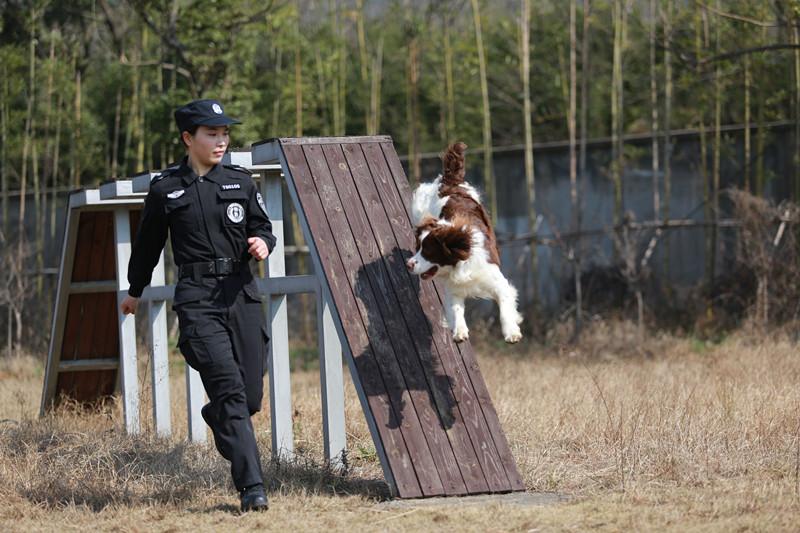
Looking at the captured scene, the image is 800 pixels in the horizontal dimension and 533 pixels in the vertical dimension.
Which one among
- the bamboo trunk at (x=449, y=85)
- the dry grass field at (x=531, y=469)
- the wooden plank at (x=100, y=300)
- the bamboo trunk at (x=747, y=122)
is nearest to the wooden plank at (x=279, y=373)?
the dry grass field at (x=531, y=469)

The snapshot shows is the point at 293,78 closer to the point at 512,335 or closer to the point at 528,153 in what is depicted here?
the point at 528,153

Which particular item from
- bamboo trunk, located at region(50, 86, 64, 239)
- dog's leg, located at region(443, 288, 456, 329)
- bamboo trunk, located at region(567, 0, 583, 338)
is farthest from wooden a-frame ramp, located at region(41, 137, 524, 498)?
bamboo trunk, located at region(50, 86, 64, 239)

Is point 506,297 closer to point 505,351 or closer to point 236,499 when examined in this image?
point 236,499

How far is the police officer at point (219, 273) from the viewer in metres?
5.00

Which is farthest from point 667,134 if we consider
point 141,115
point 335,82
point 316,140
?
point 316,140

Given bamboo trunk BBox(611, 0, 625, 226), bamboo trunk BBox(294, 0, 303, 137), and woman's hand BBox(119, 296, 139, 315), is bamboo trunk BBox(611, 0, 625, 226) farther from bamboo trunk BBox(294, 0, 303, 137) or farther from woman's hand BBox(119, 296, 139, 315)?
woman's hand BBox(119, 296, 139, 315)

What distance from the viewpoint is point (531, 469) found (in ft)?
19.2

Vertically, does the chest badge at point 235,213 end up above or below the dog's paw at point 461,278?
above

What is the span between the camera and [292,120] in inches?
583

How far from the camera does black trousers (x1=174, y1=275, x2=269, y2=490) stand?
4984 mm

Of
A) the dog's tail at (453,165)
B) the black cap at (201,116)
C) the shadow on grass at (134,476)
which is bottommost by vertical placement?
the shadow on grass at (134,476)

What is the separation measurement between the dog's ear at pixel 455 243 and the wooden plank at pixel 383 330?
0.62m

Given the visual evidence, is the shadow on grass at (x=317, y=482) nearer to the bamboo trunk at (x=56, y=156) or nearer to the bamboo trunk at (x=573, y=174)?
the bamboo trunk at (x=573, y=174)

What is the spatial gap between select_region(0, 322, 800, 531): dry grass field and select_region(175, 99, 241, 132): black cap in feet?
5.89
